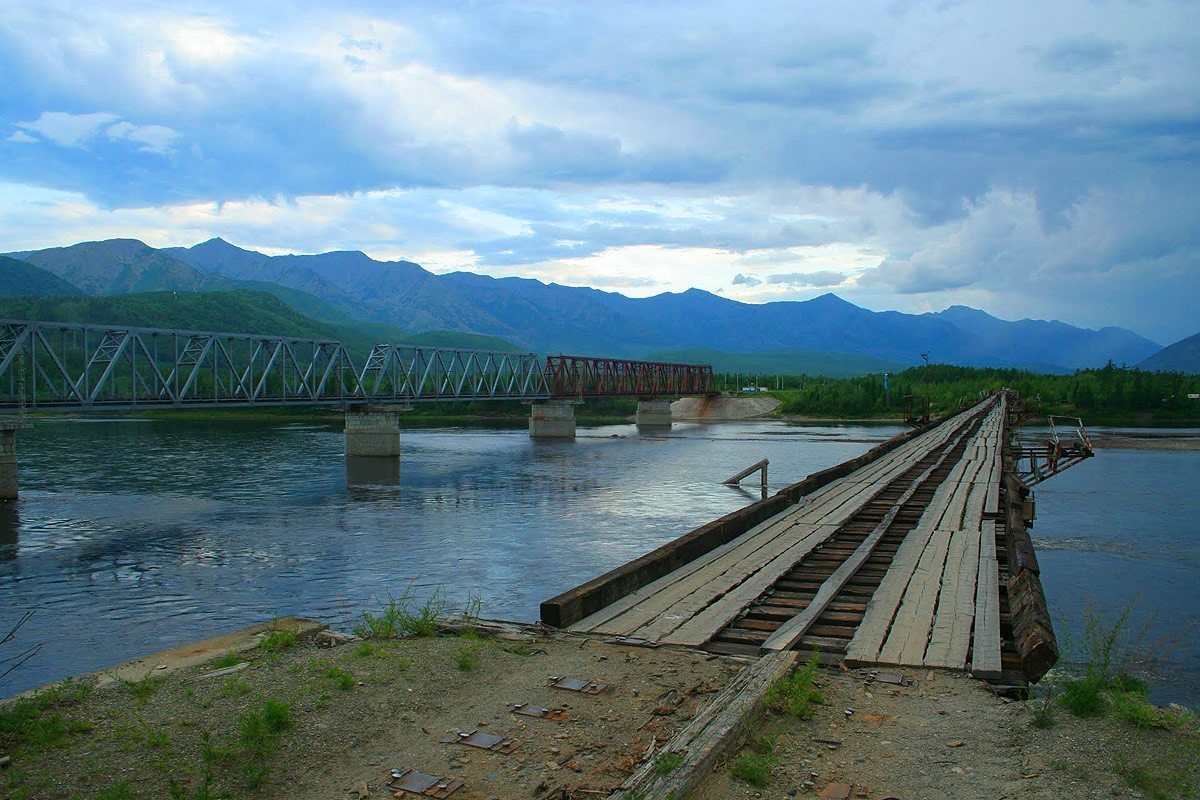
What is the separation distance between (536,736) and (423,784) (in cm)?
119

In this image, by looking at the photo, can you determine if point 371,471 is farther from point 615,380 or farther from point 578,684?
point 615,380

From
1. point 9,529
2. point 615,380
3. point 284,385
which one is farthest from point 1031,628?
point 615,380

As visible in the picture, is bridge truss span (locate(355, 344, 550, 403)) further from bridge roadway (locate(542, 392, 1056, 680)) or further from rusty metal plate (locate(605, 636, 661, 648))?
rusty metal plate (locate(605, 636, 661, 648))

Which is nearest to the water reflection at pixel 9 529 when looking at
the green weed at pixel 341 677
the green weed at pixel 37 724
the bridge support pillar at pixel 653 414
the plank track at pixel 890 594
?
the green weed at pixel 37 724

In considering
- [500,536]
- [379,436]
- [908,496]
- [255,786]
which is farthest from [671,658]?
[379,436]

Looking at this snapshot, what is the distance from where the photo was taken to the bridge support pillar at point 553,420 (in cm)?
11394

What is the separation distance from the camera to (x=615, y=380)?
151500mm

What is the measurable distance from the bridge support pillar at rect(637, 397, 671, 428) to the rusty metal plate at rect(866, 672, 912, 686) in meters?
134

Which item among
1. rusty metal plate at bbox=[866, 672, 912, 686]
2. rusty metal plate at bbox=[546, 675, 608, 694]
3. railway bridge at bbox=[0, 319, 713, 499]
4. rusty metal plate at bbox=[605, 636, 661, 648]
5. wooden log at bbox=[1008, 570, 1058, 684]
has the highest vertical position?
railway bridge at bbox=[0, 319, 713, 499]

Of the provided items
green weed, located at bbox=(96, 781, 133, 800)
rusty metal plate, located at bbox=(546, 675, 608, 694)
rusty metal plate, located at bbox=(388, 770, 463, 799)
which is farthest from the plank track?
green weed, located at bbox=(96, 781, 133, 800)

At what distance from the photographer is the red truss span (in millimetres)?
130000

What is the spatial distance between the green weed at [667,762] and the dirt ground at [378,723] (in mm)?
420

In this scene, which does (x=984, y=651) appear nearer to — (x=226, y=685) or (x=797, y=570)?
(x=797, y=570)

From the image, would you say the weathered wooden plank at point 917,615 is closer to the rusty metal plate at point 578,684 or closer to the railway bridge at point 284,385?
the rusty metal plate at point 578,684
